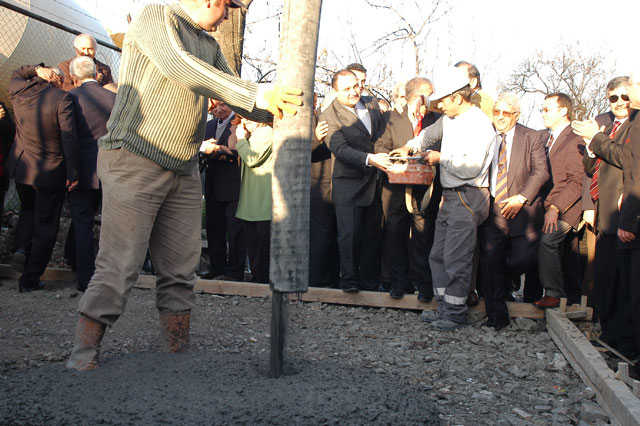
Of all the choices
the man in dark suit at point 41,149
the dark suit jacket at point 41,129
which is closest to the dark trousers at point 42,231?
the man in dark suit at point 41,149

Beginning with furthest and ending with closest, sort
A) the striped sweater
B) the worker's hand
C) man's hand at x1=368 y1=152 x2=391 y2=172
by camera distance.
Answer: man's hand at x1=368 y1=152 x2=391 y2=172
the striped sweater
the worker's hand

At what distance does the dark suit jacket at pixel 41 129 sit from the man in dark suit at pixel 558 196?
190 inches

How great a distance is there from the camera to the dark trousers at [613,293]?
550cm

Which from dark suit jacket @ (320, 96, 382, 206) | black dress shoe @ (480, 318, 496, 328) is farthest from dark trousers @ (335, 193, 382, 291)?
black dress shoe @ (480, 318, 496, 328)

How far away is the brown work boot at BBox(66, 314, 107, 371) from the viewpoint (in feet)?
12.5

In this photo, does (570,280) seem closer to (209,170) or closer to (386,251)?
(386,251)

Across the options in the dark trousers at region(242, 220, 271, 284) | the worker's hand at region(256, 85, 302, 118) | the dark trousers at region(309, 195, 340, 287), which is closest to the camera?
the worker's hand at region(256, 85, 302, 118)

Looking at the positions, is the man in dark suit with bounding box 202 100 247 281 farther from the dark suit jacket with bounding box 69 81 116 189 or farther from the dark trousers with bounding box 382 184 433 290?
the dark trousers with bounding box 382 184 433 290

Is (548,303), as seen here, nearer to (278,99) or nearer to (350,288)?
(350,288)

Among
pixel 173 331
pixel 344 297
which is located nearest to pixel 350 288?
pixel 344 297

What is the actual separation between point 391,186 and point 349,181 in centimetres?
45

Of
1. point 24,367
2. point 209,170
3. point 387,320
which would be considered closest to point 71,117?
point 209,170

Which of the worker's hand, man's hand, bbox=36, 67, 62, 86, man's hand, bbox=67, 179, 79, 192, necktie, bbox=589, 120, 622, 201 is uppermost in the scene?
man's hand, bbox=36, 67, 62, 86

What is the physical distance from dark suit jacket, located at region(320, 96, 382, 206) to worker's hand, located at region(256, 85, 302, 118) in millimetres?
3307
